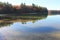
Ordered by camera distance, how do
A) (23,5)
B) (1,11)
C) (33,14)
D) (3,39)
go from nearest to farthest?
(3,39) < (23,5) < (1,11) < (33,14)

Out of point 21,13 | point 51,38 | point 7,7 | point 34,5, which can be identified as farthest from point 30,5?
point 51,38

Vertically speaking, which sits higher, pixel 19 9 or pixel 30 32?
pixel 19 9

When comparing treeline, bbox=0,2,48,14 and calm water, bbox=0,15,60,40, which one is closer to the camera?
calm water, bbox=0,15,60,40

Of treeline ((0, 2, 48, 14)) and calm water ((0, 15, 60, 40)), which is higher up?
treeline ((0, 2, 48, 14))

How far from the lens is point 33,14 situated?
14.8 m

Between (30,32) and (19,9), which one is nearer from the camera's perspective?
(30,32)

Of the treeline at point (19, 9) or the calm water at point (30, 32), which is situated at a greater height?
the treeline at point (19, 9)

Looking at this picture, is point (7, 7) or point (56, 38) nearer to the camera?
point (56, 38)

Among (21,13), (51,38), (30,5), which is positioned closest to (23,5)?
(30,5)

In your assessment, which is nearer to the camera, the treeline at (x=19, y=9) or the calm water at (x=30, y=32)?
the calm water at (x=30, y=32)

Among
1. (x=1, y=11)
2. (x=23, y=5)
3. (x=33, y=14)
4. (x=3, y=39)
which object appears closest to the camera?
(x=3, y=39)

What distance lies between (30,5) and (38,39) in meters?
8.10

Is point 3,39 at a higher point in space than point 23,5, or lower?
lower

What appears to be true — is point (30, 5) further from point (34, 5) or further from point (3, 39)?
point (3, 39)
